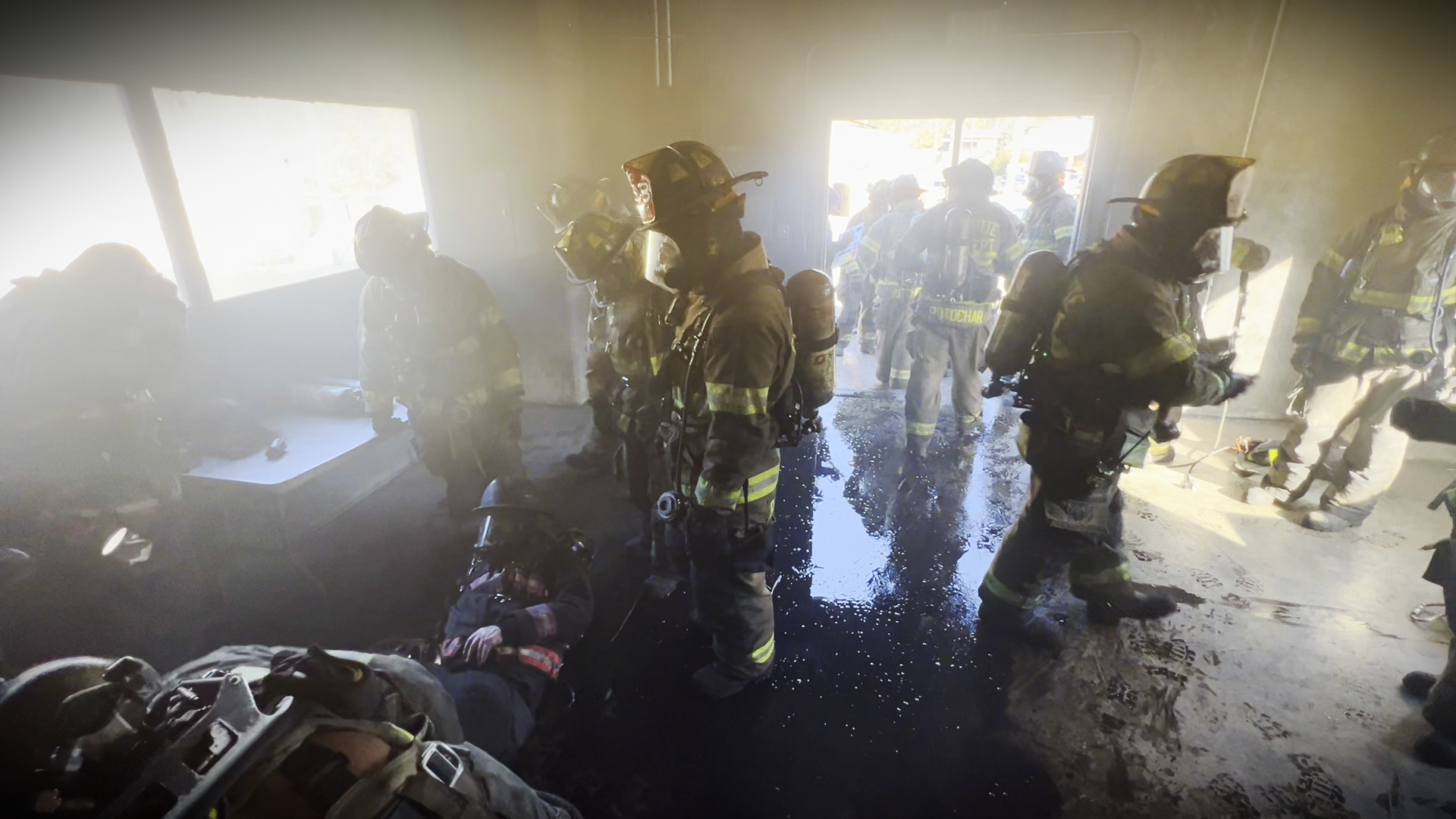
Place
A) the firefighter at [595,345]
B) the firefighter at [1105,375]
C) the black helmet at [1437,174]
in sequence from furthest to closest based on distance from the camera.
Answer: the firefighter at [595,345] < the black helmet at [1437,174] < the firefighter at [1105,375]

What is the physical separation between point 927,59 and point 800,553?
4759mm

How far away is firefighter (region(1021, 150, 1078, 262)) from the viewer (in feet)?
20.5

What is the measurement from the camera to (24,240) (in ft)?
10.6

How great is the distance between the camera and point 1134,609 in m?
3.63

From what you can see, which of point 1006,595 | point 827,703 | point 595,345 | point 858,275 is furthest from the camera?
point 858,275

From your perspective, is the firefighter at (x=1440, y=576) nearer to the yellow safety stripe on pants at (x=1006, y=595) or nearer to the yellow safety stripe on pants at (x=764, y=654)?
the yellow safety stripe on pants at (x=1006, y=595)

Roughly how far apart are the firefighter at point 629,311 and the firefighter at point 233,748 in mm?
2275

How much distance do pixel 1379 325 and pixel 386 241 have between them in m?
6.64

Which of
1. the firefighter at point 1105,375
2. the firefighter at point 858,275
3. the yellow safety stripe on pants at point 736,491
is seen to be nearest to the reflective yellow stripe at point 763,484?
the yellow safety stripe on pants at point 736,491

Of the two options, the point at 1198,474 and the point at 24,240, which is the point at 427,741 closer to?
the point at 24,240

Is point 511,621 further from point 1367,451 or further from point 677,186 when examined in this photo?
point 1367,451

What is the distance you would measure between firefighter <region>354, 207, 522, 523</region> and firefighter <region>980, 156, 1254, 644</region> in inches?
127

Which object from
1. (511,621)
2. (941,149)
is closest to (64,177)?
(511,621)

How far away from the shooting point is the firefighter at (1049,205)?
6.24m
